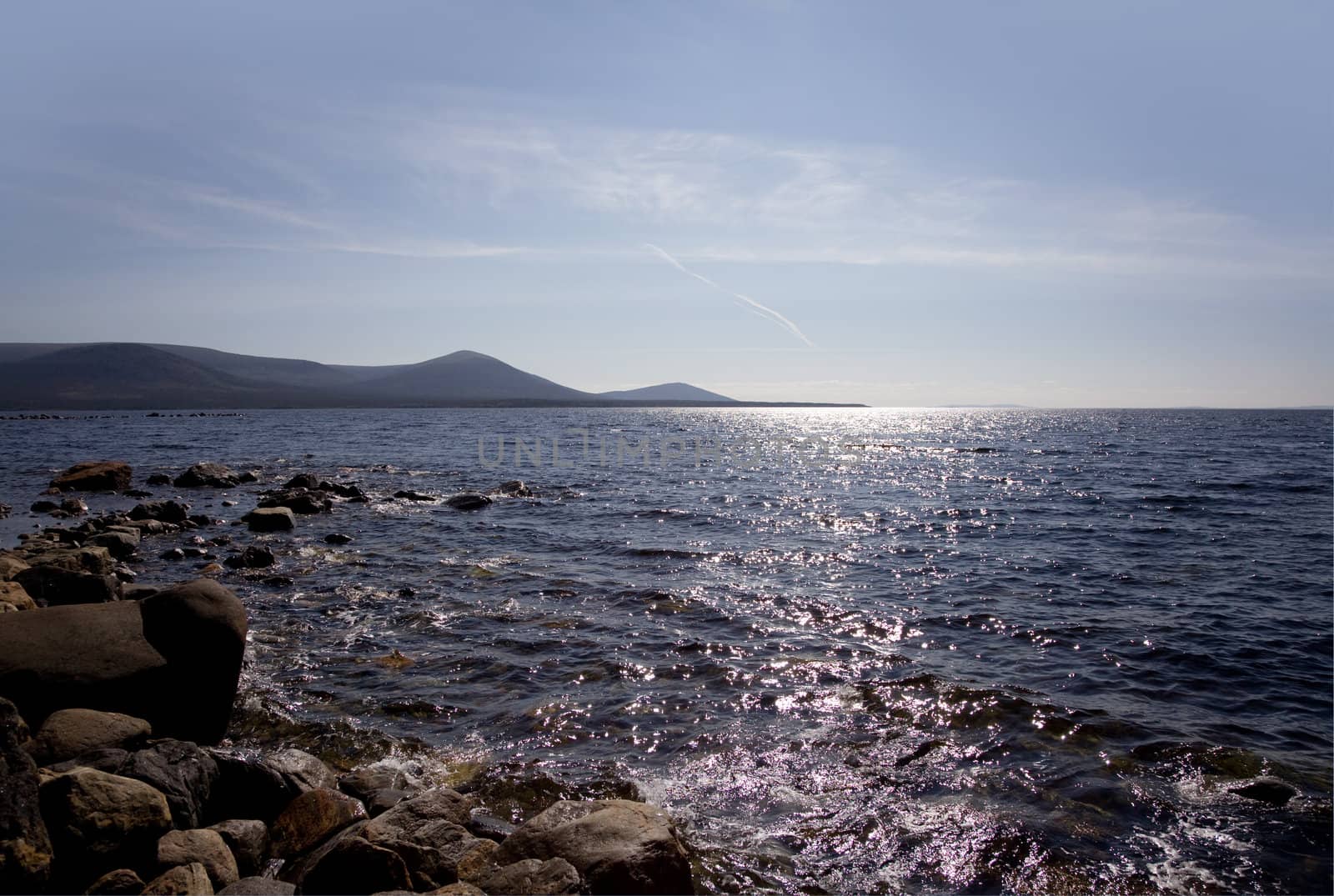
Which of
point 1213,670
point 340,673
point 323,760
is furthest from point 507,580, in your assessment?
point 1213,670

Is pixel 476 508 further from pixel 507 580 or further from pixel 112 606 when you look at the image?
pixel 112 606

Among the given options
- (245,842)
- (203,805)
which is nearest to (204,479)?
(203,805)

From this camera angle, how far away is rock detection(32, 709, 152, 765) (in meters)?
6.46

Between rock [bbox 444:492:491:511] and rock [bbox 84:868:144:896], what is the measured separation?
22.4 metres

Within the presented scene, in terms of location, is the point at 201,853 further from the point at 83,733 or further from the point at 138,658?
the point at 138,658

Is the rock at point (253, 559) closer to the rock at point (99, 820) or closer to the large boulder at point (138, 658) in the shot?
the large boulder at point (138, 658)

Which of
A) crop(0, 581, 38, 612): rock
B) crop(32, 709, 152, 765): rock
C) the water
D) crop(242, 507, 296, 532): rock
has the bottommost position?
the water

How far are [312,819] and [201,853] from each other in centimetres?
106

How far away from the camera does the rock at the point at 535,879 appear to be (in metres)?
5.09

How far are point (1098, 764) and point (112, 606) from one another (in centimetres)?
1197

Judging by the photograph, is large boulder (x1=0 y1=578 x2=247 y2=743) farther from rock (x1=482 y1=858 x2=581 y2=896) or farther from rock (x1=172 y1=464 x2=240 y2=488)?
rock (x1=172 y1=464 x2=240 y2=488)

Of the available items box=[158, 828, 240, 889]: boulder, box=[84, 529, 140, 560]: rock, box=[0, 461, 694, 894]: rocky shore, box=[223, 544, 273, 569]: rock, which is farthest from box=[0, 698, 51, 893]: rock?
box=[84, 529, 140, 560]: rock

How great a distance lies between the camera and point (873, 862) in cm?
655

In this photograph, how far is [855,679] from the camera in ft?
34.9
